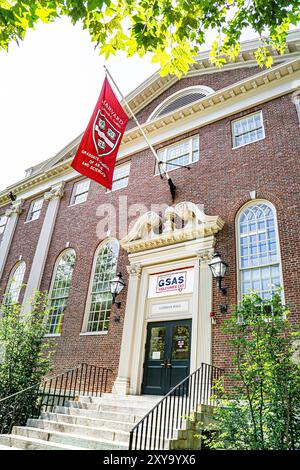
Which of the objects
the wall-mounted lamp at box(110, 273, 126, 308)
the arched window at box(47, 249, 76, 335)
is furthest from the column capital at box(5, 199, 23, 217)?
the wall-mounted lamp at box(110, 273, 126, 308)

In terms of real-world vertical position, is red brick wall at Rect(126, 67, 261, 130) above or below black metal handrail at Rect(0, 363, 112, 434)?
above

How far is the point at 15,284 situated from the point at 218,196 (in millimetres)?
10727

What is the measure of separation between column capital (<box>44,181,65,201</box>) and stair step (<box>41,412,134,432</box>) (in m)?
10.3

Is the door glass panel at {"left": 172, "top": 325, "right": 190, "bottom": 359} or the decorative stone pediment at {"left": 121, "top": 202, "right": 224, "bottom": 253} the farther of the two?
the decorative stone pediment at {"left": 121, "top": 202, "right": 224, "bottom": 253}

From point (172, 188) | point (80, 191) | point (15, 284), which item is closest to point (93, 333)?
point (172, 188)

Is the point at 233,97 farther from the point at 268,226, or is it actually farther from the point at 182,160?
the point at 268,226

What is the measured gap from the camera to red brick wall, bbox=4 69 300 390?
354 inches

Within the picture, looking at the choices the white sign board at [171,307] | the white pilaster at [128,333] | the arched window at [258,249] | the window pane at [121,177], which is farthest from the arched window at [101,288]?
the arched window at [258,249]

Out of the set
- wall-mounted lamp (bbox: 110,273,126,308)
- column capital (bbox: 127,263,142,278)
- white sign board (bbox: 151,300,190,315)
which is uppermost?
column capital (bbox: 127,263,142,278)

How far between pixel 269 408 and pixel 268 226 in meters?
5.32

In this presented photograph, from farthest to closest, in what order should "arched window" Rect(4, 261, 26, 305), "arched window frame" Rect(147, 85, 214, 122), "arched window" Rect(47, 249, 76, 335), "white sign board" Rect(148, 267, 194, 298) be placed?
1. "arched window" Rect(4, 261, 26, 305)
2. "arched window frame" Rect(147, 85, 214, 122)
3. "arched window" Rect(47, 249, 76, 335)
4. "white sign board" Rect(148, 267, 194, 298)

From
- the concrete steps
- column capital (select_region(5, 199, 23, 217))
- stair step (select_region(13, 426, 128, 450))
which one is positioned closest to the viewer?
stair step (select_region(13, 426, 128, 450))

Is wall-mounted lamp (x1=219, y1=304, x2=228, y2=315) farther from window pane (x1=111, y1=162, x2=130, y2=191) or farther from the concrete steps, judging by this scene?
window pane (x1=111, y1=162, x2=130, y2=191)
